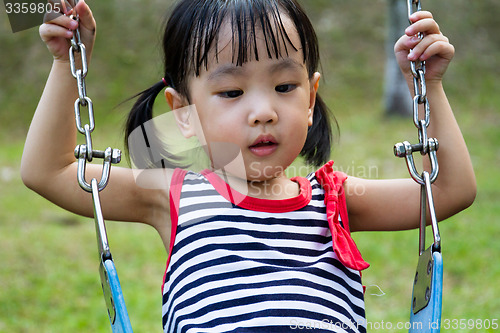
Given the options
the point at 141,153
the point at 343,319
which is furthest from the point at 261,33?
the point at 343,319

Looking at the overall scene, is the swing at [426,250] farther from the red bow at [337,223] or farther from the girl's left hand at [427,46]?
the red bow at [337,223]

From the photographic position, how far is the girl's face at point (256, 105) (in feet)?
5.03

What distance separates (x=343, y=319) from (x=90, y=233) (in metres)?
3.08

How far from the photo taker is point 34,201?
5.28 meters

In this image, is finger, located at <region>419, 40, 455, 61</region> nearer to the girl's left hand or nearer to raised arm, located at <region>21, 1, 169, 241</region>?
the girl's left hand

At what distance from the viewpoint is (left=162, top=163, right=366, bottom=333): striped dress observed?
4.78 ft

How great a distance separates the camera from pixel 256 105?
152cm

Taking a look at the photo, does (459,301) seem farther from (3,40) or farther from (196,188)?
(3,40)

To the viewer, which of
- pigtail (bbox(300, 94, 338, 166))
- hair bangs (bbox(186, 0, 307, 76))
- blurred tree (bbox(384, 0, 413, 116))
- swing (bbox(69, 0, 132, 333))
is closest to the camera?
swing (bbox(69, 0, 132, 333))

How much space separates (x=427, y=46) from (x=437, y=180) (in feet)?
1.17

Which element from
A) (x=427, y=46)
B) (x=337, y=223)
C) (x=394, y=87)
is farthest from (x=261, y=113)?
(x=394, y=87)

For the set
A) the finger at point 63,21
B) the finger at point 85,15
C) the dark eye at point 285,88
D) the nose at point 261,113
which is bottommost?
the nose at point 261,113

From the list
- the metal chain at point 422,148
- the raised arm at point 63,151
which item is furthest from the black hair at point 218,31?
the metal chain at point 422,148

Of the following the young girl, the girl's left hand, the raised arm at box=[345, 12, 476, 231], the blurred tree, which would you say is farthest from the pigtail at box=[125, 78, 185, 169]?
the blurred tree
